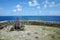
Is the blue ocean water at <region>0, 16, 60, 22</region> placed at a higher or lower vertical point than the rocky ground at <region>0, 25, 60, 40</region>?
higher

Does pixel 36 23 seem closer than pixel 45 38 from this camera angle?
No

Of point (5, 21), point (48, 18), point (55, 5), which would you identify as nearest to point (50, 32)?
point (48, 18)

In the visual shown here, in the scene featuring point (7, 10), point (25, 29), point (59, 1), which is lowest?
point (25, 29)

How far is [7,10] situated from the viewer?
1.92m

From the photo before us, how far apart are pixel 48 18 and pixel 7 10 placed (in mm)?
778

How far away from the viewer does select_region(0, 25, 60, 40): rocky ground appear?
1.83 m

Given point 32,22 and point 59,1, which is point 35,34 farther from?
point 59,1

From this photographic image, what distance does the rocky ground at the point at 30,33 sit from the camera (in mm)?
1829

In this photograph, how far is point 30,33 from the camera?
6.23 feet

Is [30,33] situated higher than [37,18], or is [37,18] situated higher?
[37,18]

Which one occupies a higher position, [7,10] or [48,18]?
[7,10]

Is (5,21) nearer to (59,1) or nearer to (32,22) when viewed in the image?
(32,22)

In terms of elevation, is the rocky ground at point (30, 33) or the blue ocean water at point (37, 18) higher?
the blue ocean water at point (37, 18)

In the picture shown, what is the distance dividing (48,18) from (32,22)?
311mm
